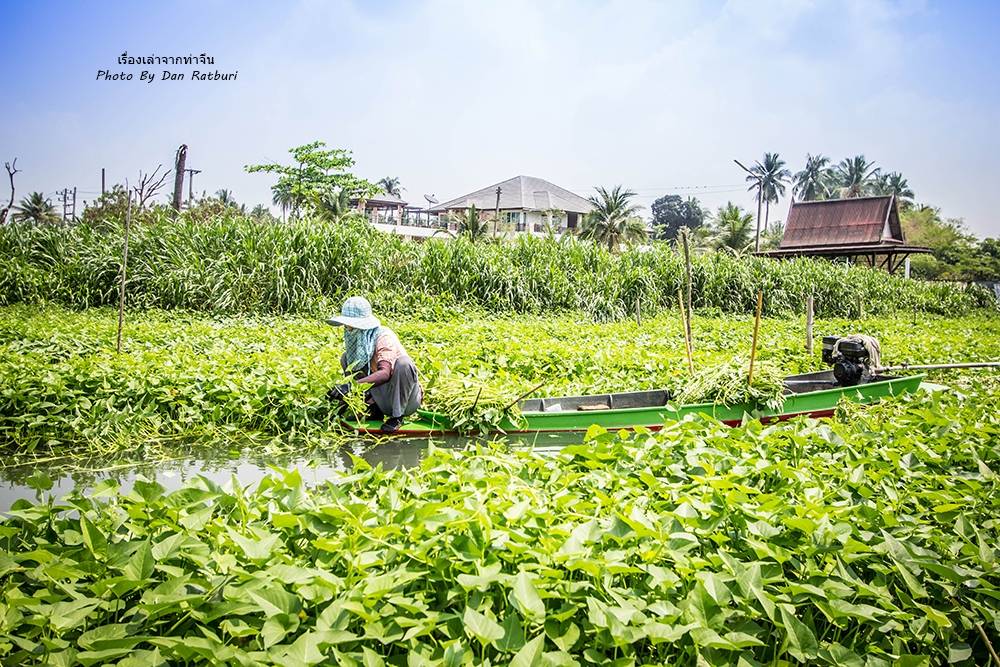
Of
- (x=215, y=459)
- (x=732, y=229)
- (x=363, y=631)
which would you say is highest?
(x=732, y=229)

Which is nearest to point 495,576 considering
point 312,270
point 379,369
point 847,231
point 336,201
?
point 379,369

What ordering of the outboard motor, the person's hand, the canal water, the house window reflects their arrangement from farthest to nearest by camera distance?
the house window, the outboard motor, the person's hand, the canal water

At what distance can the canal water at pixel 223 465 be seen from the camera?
5.20 m

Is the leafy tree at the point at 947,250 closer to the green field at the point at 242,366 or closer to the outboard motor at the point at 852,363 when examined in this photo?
the green field at the point at 242,366

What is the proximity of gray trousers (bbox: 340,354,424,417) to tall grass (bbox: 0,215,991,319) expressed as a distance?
804 cm

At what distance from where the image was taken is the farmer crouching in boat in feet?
20.0

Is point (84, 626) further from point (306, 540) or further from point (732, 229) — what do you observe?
point (732, 229)

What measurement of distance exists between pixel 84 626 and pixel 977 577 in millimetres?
2863

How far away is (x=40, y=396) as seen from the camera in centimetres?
568

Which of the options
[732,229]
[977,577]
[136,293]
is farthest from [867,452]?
[732,229]

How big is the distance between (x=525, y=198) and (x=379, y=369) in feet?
146

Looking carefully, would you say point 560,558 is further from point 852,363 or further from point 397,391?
point 852,363

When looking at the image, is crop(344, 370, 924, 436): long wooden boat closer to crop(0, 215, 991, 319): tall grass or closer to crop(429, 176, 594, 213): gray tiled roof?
crop(0, 215, 991, 319): tall grass

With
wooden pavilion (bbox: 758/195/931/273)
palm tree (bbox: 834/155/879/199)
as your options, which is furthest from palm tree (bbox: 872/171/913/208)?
wooden pavilion (bbox: 758/195/931/273)
